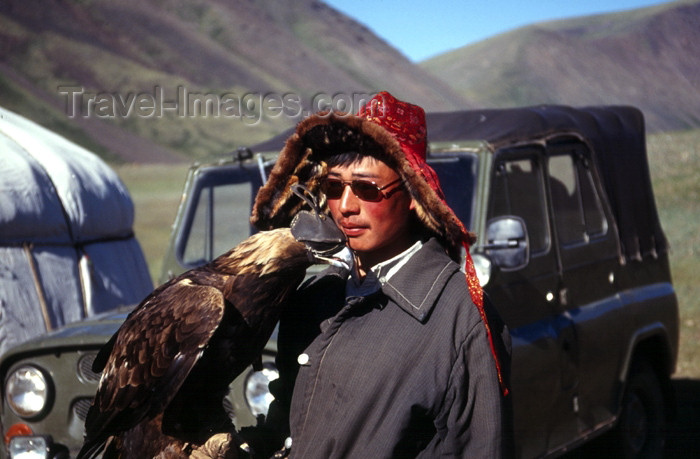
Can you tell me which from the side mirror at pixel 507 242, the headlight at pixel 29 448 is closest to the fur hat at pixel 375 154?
the side mirror at pixel 507 242

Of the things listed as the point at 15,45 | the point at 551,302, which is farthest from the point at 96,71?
the point at 551,302

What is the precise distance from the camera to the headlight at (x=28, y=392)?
412 centimetres

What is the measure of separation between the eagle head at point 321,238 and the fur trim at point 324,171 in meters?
0.16

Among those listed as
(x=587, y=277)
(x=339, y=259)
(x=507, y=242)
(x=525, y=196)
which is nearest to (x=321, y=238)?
(x=339, y=259)

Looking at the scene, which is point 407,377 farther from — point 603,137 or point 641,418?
point 641,418

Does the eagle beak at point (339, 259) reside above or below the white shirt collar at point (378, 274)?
above

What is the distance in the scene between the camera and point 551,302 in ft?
15.5

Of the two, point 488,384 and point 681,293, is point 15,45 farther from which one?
point 488,384

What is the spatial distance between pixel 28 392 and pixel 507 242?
90.2 inches

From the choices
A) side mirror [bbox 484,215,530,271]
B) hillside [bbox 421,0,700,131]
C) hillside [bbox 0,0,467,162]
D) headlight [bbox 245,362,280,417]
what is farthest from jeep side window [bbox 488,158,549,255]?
hillside [bbox 0,0,467,162]

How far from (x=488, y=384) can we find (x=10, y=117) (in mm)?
6943

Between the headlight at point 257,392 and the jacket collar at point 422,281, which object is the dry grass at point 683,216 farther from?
the jacket collar at point 422,281

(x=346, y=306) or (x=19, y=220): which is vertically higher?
(x=346, y=306)

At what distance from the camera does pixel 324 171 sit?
2369mm
